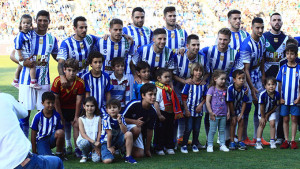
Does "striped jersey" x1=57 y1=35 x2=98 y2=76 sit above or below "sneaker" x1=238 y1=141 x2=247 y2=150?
above

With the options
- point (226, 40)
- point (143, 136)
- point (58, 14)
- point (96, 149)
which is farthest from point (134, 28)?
point (58, 14)

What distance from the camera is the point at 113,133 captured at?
5.33 m

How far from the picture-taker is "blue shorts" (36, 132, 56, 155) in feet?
17.1

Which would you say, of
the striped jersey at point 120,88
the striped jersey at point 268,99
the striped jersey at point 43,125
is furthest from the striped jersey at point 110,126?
the striped jersey at point 268,99

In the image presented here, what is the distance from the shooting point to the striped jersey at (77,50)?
599 cm

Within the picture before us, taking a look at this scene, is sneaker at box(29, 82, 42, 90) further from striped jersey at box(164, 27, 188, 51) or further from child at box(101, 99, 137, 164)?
striped jersey at box(164, 27, 188, 51)

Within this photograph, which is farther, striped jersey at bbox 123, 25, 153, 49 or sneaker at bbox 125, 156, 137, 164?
striped jersey at bbox 123, 25, 153, 49

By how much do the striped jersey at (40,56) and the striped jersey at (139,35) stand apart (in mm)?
1398

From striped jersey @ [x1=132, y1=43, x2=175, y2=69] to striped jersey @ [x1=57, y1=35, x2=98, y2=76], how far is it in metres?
0.70

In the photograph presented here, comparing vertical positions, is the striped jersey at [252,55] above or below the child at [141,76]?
above

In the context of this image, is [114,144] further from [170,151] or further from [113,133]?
[170,151]

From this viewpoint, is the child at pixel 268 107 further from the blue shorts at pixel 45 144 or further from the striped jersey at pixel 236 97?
the blue shorts at pixel 45 144

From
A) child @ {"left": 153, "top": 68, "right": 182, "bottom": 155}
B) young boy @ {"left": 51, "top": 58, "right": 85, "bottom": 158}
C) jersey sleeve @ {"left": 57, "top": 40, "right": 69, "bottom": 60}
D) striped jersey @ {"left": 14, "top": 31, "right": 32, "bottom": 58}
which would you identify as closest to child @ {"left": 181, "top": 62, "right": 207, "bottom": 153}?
child @ {"left": 153, "top": 68, "right": 182, "bottom": 155}

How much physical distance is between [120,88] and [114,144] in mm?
930
